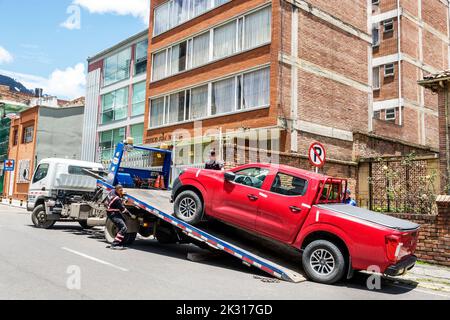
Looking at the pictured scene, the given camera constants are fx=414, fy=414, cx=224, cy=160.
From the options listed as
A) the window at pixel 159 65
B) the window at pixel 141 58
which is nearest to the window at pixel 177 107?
the window at pixel 159 65

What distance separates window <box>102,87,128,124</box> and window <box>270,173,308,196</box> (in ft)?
83.9

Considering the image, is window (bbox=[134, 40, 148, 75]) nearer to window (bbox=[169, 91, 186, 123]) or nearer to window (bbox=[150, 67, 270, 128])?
window (bbox=[150, 67, 270, 128])

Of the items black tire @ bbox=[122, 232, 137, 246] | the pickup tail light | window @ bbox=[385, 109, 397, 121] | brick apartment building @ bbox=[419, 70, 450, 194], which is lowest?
black tire @ bbox=[122, 232, 137, 246]

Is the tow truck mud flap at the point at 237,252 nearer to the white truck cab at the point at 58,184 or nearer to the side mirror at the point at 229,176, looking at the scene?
the side mirror at the point at 229,176

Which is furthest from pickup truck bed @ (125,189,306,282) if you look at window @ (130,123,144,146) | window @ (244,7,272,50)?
window @ (130,123,144,146)

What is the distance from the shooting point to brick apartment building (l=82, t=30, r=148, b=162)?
101 feet

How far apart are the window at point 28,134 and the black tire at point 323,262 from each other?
34914mm

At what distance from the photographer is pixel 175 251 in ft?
33.9

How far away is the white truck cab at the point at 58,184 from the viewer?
46.4ft

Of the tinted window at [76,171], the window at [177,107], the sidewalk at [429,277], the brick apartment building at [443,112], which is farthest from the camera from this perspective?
the window at [177,107]

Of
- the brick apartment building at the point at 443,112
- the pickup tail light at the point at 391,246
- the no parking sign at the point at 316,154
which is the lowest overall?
the pickup tail light at the point at 391,246

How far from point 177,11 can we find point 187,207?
1849cm

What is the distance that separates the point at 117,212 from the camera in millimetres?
10156
